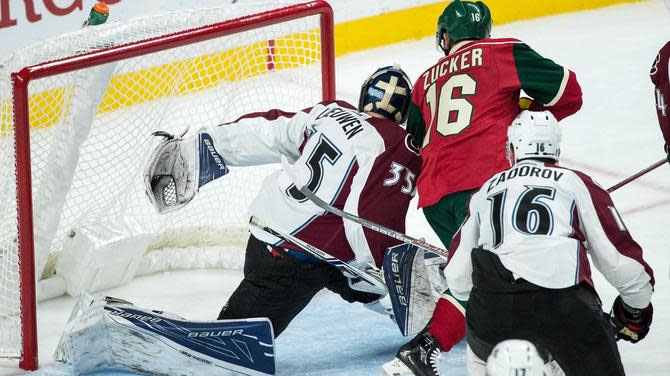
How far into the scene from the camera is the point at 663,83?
373cm

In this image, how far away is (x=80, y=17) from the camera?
573 cm

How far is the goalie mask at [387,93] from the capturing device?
12.7ft

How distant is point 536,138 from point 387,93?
0.79 metres

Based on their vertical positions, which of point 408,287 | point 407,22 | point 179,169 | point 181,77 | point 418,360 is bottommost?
point 418,360

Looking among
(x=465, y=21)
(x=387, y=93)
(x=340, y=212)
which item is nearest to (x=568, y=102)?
(x=465, y=21)

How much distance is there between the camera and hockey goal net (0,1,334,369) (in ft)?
13.0

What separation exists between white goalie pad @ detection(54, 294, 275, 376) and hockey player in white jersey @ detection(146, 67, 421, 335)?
108 millimetres

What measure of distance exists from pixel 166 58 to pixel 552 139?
177 centimetres

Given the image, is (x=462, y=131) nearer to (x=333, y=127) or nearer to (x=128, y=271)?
(x=333, y=127)

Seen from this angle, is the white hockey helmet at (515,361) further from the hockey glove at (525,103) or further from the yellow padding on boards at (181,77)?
the yellow padding on boards at (181,77)

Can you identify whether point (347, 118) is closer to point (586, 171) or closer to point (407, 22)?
point (586, 171)

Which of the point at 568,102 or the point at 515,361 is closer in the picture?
the point at 515,361

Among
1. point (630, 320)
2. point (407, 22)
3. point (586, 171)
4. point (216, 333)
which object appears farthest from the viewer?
point (407, 22)

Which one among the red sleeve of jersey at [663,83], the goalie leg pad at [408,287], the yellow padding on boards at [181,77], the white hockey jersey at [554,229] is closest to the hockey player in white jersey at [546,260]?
the white hockey jersey at [554,229]
